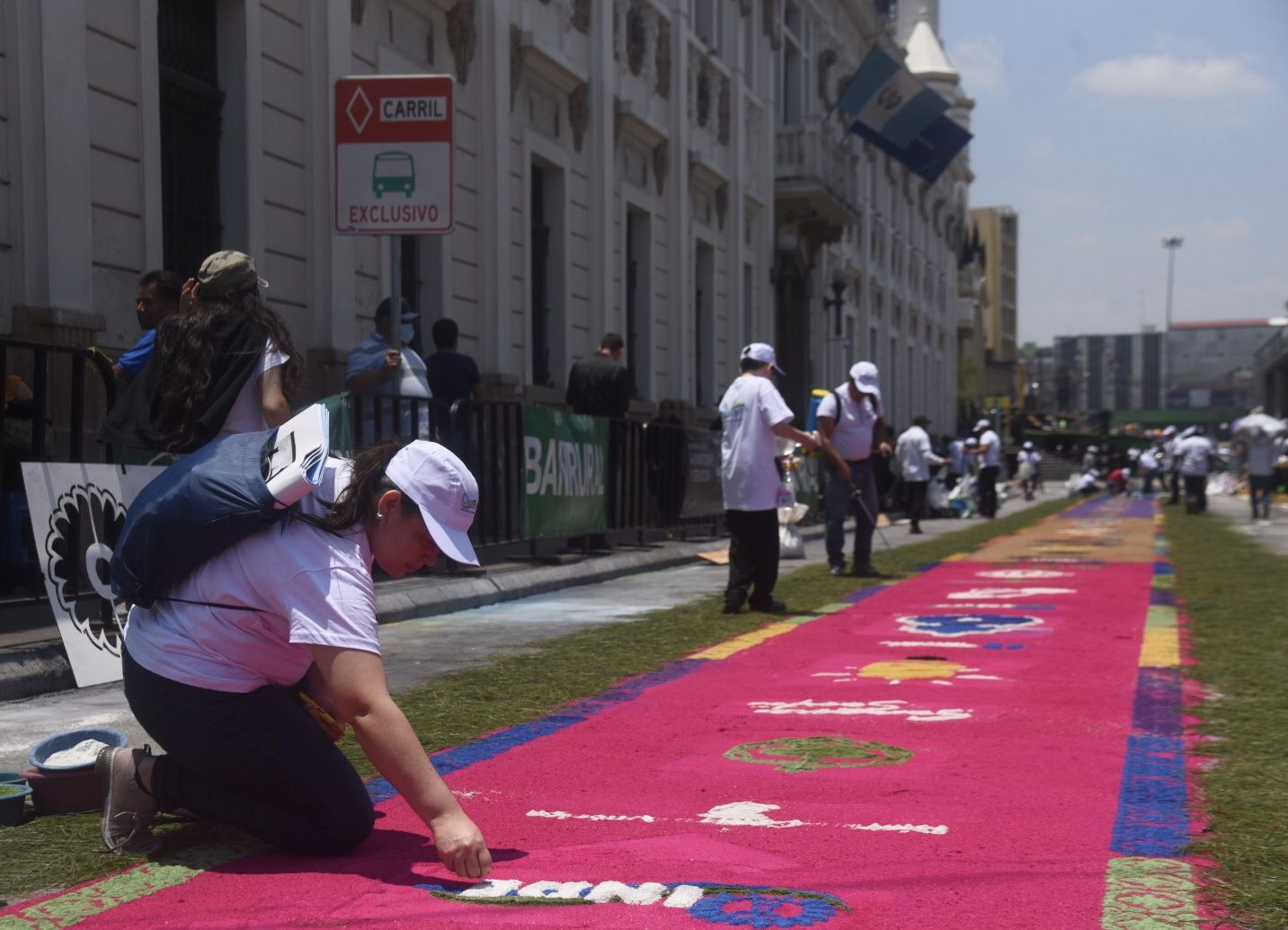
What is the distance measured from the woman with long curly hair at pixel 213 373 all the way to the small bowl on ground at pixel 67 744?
1760mm

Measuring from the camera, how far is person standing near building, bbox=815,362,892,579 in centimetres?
1298

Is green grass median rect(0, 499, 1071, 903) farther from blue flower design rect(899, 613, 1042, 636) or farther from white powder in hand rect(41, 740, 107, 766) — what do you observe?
blue flower design rect(899, 613, 1042, 636)

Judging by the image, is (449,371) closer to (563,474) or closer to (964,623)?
(563,474)

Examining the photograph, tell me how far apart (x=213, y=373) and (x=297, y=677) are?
2.51m

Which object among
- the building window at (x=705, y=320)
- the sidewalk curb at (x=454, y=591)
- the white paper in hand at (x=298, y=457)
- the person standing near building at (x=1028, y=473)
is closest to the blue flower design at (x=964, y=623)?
the sidewalk curb at (x=454, y=591)

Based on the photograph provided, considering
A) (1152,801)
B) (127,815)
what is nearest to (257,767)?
(127,815)

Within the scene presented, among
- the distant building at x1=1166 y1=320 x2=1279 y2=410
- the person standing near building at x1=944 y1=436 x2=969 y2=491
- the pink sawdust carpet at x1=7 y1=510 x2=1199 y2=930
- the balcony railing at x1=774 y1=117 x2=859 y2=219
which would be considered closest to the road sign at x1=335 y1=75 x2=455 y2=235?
the pink sawdust carpet at x1=7 y1=510 x2=1199 y2=930

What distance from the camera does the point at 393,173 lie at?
29.8ft

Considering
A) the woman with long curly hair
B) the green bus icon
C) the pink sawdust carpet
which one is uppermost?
the green bus icon

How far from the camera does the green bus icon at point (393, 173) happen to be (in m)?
9.03

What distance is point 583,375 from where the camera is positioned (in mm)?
14977

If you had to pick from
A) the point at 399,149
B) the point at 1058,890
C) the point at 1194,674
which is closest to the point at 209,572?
the point at 1058,890

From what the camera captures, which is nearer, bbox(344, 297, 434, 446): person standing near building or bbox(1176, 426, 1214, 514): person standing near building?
bbox(344, 297, 434, 446): person standing near building

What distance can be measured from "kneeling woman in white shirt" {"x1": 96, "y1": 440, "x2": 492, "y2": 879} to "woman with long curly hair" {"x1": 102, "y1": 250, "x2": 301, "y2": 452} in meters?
2.17
